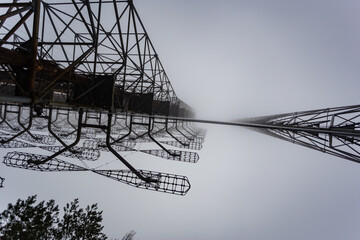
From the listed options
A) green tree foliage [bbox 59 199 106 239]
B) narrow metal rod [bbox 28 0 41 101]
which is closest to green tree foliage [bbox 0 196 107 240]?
green tree foliage [bbox 59 199 106 239]

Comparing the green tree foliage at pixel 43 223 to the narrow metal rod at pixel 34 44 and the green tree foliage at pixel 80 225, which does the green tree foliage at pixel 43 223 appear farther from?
the narrow metal rod at pixel 34 44

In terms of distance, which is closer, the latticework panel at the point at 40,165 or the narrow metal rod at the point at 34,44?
the narrow metal rod at the point at 34,44

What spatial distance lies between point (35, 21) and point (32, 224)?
19.7ft

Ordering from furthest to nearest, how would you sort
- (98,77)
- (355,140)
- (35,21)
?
(355,140)
(98,77)
(35,21)

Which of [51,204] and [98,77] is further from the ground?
[98,77]

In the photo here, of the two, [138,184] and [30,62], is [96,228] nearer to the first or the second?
[138,184]

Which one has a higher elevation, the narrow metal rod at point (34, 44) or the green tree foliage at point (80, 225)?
the narrow metal rod at point (34, 44)

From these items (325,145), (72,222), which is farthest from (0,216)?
(325,145)

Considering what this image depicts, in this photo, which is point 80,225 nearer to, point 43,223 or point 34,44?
point 43,223

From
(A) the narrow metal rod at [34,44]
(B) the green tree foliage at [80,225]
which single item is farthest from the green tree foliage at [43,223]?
(A) the narrow metal rod at [34,44]

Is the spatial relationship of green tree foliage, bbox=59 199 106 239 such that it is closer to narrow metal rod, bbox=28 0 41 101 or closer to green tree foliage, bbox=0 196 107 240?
green tree foliage, bbox=0 196 107 240

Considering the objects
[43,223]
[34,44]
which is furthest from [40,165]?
[34,44]

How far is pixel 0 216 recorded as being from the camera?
22.7ft

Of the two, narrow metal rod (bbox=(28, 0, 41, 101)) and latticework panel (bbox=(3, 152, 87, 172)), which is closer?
narrow metal rod (bbox=(28, 0, 41, 101))
